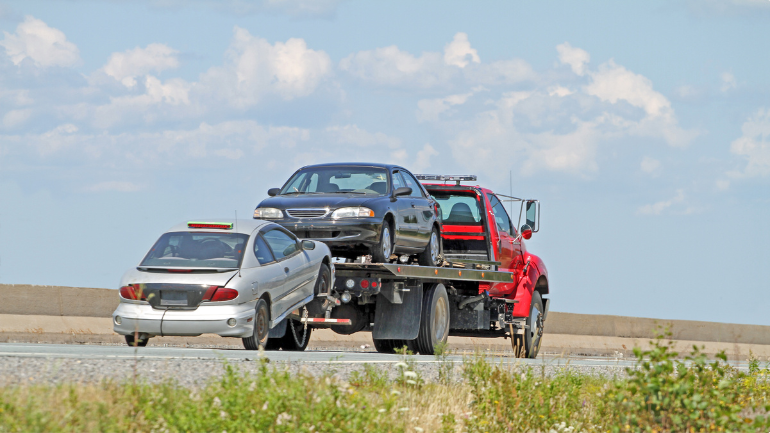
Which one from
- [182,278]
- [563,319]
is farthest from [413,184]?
[563,319]

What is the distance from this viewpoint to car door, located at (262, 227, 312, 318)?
1264 centimetres

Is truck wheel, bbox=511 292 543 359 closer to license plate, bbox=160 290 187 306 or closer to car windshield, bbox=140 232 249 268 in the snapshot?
car windshield, bbox=140 232 249 268

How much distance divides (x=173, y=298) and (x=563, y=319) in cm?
1511

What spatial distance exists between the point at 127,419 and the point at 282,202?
25.6 ft

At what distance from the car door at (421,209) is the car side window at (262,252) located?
3205mm

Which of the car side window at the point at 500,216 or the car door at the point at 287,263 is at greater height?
the car side window at the point at 500,216

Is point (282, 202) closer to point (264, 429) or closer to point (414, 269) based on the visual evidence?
point (414, 269)

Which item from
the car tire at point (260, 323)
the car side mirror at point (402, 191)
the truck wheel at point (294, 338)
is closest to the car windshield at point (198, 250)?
the car tire at point (260, 323)

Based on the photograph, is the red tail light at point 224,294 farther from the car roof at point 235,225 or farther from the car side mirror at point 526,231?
the car side mirror at point 526,231

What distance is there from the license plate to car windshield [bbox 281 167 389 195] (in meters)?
3.29

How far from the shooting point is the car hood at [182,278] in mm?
11773

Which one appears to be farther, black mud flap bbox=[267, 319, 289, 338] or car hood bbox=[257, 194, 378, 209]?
black mud flap bbox=[267, 319, 289, 338]

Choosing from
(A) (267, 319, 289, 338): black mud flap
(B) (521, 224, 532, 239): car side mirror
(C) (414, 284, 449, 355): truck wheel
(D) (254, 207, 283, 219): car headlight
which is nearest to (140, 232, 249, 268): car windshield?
(D) (254, 207, 283, 219): car headlight

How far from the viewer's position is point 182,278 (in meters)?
11.9
